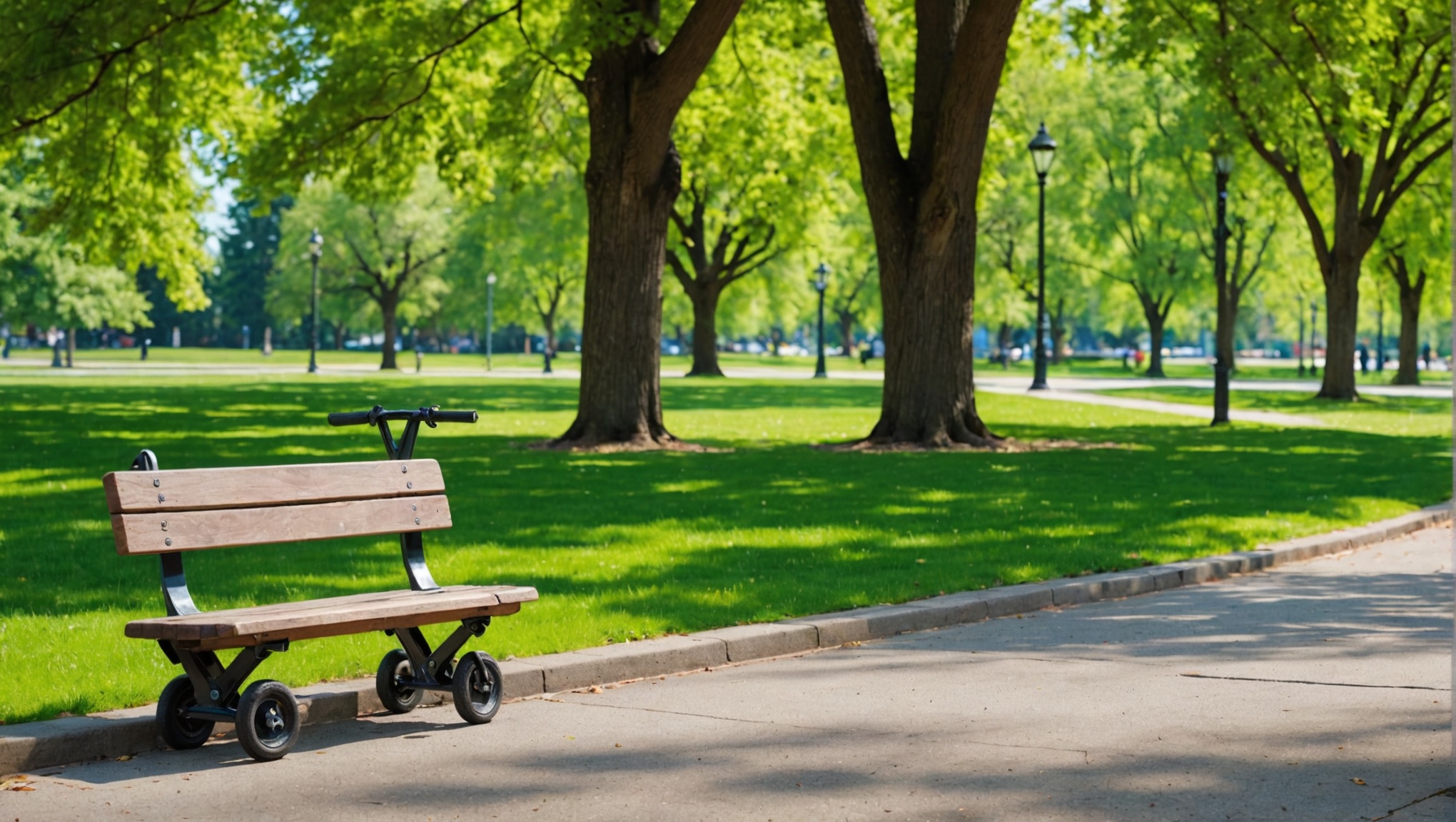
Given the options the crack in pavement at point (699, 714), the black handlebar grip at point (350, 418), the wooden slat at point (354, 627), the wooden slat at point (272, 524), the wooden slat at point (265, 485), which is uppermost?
the black handlebar grip at point (350, 418)

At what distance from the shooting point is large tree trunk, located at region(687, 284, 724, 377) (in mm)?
50875

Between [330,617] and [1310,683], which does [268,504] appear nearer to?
[330,617]

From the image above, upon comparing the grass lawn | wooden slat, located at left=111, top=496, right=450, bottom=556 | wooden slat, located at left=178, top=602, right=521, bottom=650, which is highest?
wooden slat, located at left=111, top=496, right=450, bottom=556

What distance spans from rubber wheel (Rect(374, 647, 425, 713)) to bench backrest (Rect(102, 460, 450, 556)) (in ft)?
1.80

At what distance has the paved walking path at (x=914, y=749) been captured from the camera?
219 inches

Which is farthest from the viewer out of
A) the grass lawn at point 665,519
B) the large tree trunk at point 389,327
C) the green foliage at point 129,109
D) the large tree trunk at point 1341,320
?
A: the large tree trunk at point 389,327

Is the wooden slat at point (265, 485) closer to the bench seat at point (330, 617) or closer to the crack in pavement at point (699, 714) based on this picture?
the bench seat at point (330, 617)

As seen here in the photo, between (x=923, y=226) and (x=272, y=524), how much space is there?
14.9m

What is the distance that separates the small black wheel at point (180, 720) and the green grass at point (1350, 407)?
23474 millimetres

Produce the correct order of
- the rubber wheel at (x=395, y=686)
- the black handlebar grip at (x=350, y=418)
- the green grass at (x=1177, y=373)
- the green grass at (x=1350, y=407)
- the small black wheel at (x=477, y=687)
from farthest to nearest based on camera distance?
the green grass at (x=1177, y=373) → the green grass at (x=1350, y=407) → the black handlebar grip at (x=350, y=418) → the rubber wheel at (x=395, y=686) → the small black wheel at (x=477, y=687)

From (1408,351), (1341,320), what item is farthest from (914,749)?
(1408,351)

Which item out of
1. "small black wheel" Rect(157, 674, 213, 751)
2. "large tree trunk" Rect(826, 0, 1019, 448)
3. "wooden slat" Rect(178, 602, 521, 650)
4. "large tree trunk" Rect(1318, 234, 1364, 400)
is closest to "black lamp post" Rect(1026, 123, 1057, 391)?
"large tree trunk" Rect(1318, 234, 1364, 400)

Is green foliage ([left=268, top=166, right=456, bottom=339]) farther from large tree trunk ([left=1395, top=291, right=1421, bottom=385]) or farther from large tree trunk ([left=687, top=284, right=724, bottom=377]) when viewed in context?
large tree trunk ([left=1395, top=291, right=1421, bottom=385])

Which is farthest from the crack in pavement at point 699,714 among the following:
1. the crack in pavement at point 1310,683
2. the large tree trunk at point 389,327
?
the large tree trunk at point 389,327
